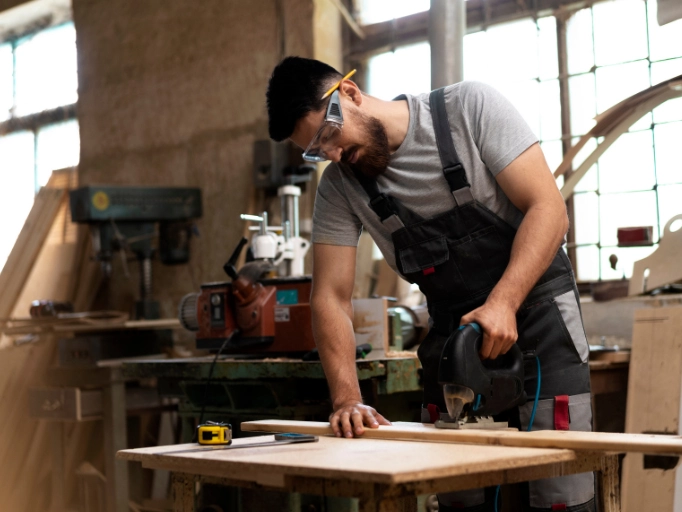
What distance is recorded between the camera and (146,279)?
4746mm

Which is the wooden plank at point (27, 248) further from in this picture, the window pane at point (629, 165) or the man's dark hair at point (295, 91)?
the man's dark hair at point (295, 91)

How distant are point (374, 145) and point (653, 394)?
4.74 ft

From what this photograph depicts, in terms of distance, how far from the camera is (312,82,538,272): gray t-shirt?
72.4 inches

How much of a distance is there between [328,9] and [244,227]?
124 cm

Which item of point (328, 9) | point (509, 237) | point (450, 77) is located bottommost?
point (509, 237)

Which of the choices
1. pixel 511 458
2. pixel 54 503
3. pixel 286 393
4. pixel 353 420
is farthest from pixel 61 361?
pixel 511 458

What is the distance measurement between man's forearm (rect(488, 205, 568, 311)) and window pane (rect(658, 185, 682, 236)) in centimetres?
200

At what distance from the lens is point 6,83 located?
253 inches

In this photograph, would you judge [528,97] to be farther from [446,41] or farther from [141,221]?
[141,221]

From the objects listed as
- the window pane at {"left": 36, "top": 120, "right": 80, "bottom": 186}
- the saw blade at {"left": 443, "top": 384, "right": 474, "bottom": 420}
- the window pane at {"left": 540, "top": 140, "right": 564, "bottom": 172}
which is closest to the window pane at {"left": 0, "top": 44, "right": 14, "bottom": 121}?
the window pane at {"left": 36, "top": 120, "right": 80, "bottom": 186}

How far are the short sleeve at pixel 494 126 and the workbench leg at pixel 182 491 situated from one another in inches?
35.7

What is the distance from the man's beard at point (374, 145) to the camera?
1.95 metres

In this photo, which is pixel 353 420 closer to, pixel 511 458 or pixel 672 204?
pixel 511 458

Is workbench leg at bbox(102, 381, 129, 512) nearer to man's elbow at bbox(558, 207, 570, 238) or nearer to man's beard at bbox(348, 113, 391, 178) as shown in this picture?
man's beard at bbox(348, 113, 391, 178)
